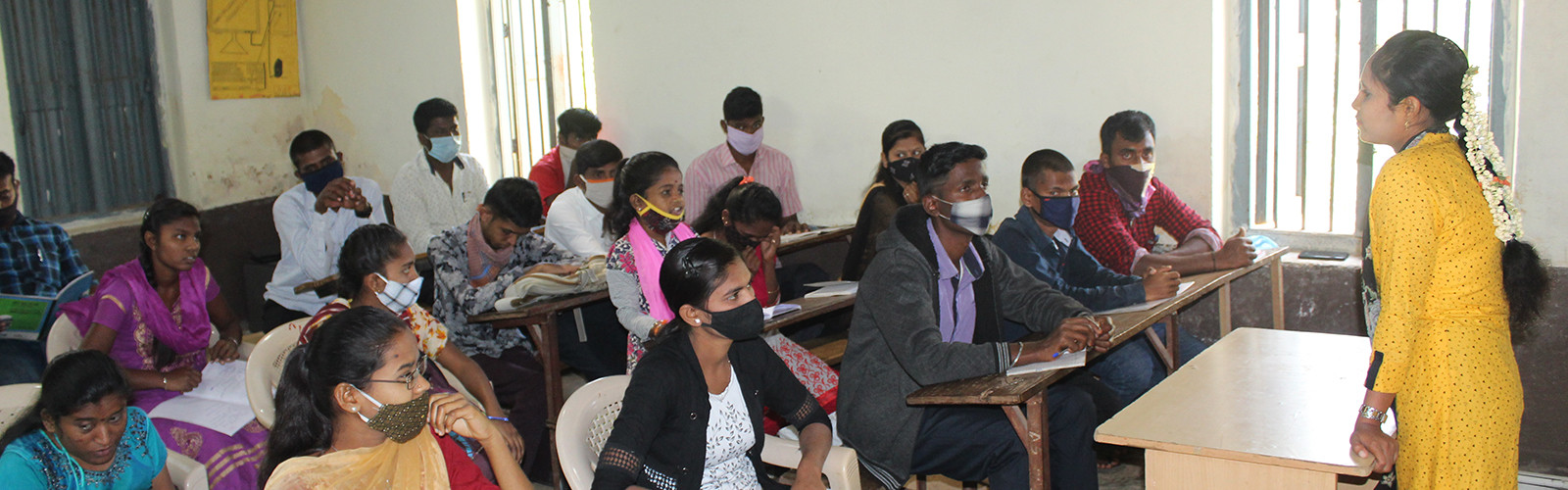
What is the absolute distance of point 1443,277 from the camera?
227 centimetres

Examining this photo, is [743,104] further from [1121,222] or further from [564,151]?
[1121,222]

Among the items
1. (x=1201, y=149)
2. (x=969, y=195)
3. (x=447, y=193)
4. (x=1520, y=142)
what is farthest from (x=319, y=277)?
(x=1520, y=142)

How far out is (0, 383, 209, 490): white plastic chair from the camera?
283 cm

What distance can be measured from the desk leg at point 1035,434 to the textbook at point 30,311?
3.34 metres

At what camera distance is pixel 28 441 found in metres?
2.59

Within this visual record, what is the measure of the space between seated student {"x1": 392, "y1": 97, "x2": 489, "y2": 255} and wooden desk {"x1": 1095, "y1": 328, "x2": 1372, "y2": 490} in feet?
12.8

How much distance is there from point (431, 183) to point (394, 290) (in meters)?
2.50

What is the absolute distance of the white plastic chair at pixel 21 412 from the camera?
9.29 feet

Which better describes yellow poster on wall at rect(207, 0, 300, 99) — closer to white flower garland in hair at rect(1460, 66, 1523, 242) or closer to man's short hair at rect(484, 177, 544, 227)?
man's short hair at rect(484, 177, 544, 227)

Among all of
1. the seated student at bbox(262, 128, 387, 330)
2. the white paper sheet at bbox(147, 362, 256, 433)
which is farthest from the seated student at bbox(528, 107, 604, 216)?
the white paper sheet at bbox(147, 362, 256, 433)

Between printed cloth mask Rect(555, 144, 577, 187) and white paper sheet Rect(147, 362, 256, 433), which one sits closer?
white paper sheet Rect(147, 362, 256, 433)

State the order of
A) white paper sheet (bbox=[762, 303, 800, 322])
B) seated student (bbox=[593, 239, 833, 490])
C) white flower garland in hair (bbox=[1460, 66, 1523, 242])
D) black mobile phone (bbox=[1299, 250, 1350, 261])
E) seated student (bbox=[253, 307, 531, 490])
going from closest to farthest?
seated student (bbox=[253, 307, 531, 490])
white flower garland in hair (bbox=[1460, 66, 1523, 242])
seated student (bbox=[593, 239, 833, 490])
white paper sheet (bbox=[762, 303, 800, 322])
black mobile phone (bbox=[1299, 250, 1350, 261])

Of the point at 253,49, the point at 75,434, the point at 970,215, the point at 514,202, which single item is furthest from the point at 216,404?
the point at 253,49

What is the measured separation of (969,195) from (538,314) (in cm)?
162
